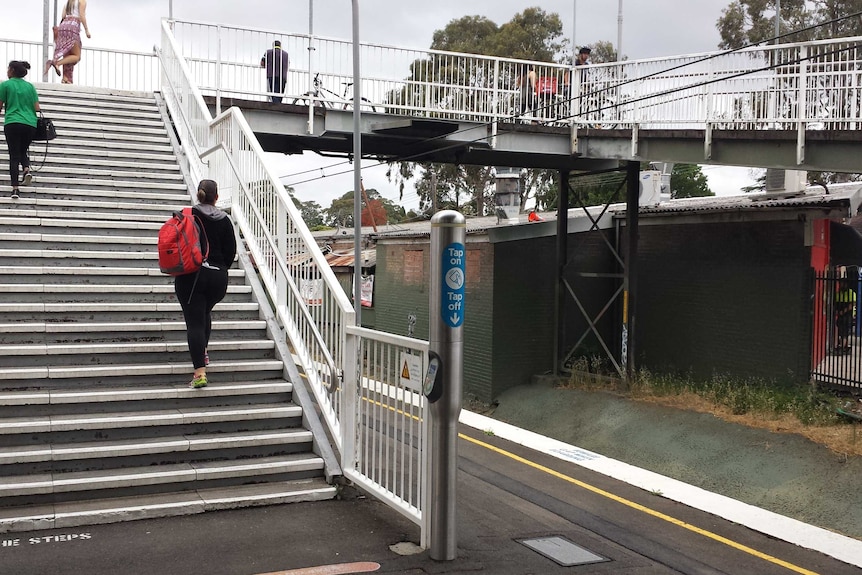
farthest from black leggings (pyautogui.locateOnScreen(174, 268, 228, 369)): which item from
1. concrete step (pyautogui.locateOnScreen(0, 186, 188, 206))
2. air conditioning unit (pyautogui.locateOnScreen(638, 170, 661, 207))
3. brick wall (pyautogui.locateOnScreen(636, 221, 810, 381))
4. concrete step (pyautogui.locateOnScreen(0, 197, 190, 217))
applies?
air conditioning unit (pyautogui.locateOnScreen(638, 170, 661, 207))

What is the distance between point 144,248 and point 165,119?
4.64m

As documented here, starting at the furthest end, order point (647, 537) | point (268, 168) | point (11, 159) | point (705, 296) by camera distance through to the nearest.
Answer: point (705, 296), point (11, 159), point (268, 168), point (647, 537)

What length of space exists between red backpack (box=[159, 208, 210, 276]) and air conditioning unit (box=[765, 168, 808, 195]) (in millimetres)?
12807

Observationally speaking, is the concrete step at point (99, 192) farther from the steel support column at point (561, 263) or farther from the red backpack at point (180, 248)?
the steel support column at point (561, 263)

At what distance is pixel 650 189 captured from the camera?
19469mm

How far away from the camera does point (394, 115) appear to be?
46.3ft

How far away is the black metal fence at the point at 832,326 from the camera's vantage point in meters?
13.3

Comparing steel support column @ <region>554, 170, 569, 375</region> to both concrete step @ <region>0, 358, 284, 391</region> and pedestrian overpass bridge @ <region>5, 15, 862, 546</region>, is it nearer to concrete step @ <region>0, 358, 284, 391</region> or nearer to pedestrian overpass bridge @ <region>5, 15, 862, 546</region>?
pedestrian overpass bridge @ <region>5, 15, 862, 546</region>

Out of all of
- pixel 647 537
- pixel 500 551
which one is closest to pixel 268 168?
pixel 500 551

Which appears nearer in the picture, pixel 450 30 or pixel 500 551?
pixel 500 551

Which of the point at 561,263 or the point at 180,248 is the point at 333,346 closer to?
the point at 180,248

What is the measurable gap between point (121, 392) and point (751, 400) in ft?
32.0

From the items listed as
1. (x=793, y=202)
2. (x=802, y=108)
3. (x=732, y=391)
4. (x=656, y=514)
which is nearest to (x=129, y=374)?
(x=656, y=514)

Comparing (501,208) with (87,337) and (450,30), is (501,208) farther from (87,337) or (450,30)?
(450,30)
